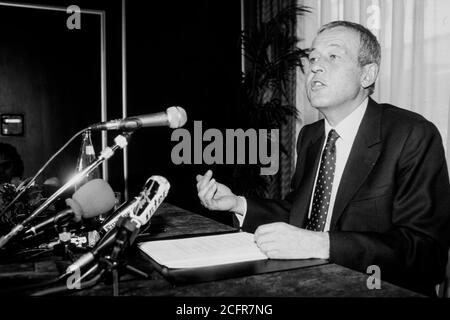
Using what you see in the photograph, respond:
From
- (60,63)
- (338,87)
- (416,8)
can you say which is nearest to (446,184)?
(338,87)

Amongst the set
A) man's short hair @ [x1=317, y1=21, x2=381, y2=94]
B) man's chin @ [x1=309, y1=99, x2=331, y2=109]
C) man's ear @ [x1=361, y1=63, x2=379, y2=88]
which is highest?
man's short hair @ [x1=317, y1=21, x2=381, y2=94]

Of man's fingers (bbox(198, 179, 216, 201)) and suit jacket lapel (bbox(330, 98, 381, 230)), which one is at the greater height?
suit jacket lapel (bbox(330, 98, 381, 230))

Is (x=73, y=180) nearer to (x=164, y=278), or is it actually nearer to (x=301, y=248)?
(x=164, y=278)

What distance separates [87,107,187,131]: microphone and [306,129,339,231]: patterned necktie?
0.69 m

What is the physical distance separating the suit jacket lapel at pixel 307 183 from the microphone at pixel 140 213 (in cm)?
87

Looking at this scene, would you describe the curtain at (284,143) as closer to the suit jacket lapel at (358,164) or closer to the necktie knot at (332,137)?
the necktie knot at (332,137)

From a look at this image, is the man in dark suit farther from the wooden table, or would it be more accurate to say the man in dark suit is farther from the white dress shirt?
the wooden table

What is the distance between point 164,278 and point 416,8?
252 centimetres

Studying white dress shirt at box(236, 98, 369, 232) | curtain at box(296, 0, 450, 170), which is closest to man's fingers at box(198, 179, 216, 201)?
white dress shirt at box(236, 98, 369, 232)

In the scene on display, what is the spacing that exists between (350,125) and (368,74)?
243 millimetres

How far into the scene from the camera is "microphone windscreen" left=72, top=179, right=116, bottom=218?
992mm

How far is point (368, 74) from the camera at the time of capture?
5.74 ft

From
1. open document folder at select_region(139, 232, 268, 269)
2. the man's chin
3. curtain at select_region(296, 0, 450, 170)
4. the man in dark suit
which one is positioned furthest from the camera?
curtain at select_region(296, 0, 450, 170)

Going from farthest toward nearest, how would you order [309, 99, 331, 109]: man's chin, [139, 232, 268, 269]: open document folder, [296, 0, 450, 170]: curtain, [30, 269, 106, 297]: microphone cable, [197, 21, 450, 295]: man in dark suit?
[296, 0, 450, 170]: curtain, [309, 99, 331, 109]: man's chin, [197, 21, 450, 295]: man in dark suit, [139, 232, 268, 269]: open document folder, [30, 269, 106, 297]: microphone cable
